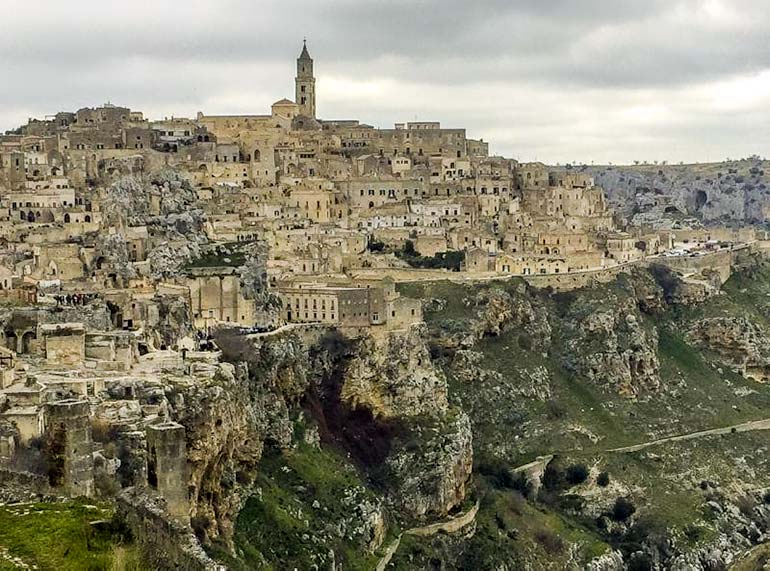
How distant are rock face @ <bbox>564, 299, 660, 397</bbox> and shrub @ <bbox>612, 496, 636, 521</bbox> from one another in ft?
33.5

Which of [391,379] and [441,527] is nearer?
[441,527]

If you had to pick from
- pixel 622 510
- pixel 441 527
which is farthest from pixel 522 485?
pixel 441 527

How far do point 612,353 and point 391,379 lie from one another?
1920 centimetres

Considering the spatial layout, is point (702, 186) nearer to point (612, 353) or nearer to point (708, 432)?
point (612, 353)

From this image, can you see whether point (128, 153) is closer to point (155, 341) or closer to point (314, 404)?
point (314, 404)

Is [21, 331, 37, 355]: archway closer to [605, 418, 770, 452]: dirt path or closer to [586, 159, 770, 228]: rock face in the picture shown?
[605, 418, 770, 452]: dirt path

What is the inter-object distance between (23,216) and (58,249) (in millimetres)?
9459

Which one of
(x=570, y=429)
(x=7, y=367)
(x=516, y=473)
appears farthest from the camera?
(x=570, y=429)

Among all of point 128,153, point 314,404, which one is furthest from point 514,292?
point 128,153

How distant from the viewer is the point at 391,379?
5706 centimetres

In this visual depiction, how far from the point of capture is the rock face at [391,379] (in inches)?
2233

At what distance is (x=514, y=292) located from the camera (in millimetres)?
70312

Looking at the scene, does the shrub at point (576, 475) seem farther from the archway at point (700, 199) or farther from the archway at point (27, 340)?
the archway at point (700, 199)

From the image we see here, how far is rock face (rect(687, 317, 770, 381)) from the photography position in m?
80.0
